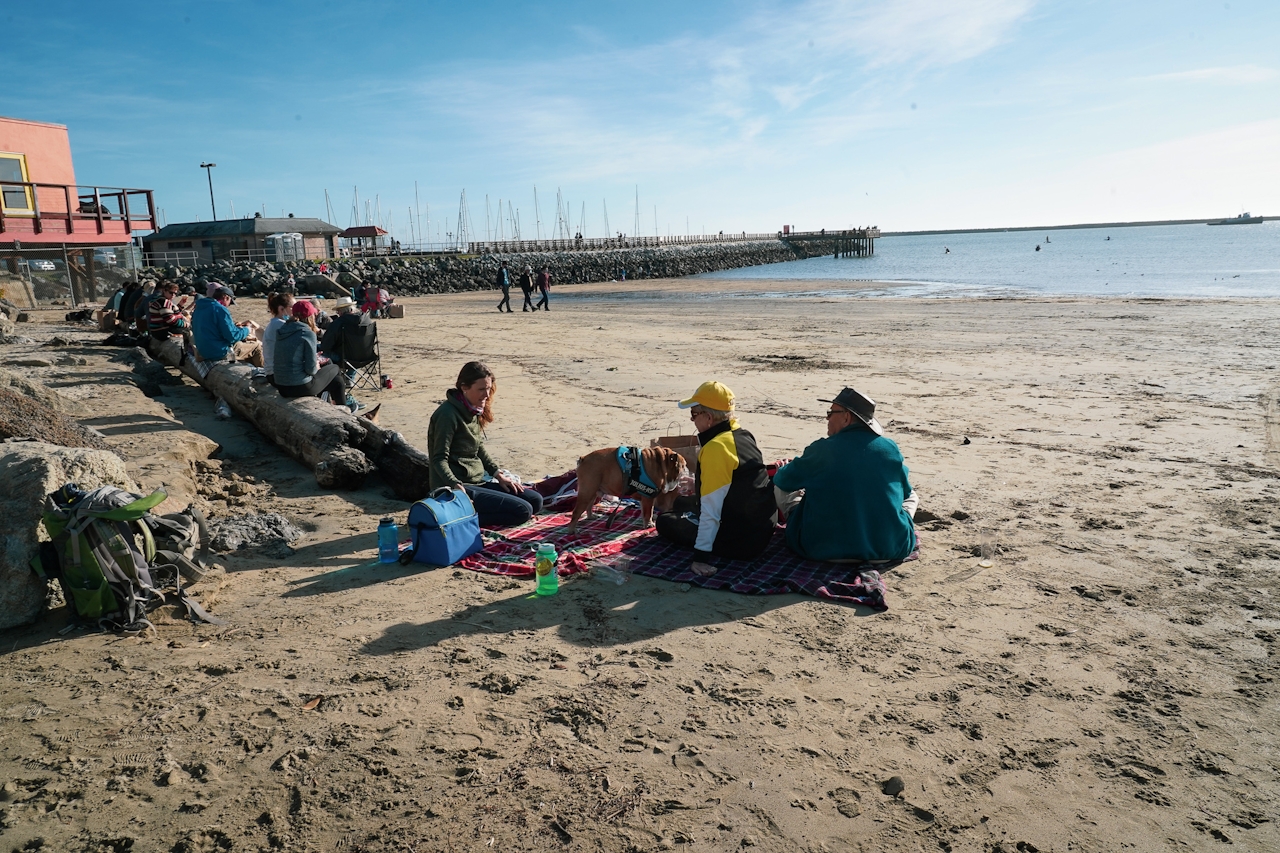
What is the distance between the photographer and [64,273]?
78.0 ft

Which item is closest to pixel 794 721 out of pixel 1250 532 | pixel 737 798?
pixel 737 798

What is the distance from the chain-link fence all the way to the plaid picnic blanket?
21176mm

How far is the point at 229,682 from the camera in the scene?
148 inches

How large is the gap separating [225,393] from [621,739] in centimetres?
850

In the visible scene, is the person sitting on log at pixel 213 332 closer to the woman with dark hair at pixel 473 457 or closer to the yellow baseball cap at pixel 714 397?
the woman with dark hair at pixel 473 457

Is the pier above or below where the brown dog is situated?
above

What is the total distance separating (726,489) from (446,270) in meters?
46.7

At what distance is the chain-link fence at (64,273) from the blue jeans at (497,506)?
2069cm

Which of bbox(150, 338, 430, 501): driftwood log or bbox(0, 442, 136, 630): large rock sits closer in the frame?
bbox(0, 442, 136, 630): large rock

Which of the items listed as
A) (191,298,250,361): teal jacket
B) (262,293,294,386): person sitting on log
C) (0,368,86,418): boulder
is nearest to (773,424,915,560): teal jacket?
(0,368,86,418): boulder

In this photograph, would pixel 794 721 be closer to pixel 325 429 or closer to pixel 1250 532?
pixel 1250 532

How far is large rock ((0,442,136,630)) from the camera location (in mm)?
3984

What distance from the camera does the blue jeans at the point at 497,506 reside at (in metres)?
5.98

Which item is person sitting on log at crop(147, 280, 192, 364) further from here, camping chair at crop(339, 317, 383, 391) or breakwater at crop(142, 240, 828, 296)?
breakwater at crop(142, 240, 828, 296)
